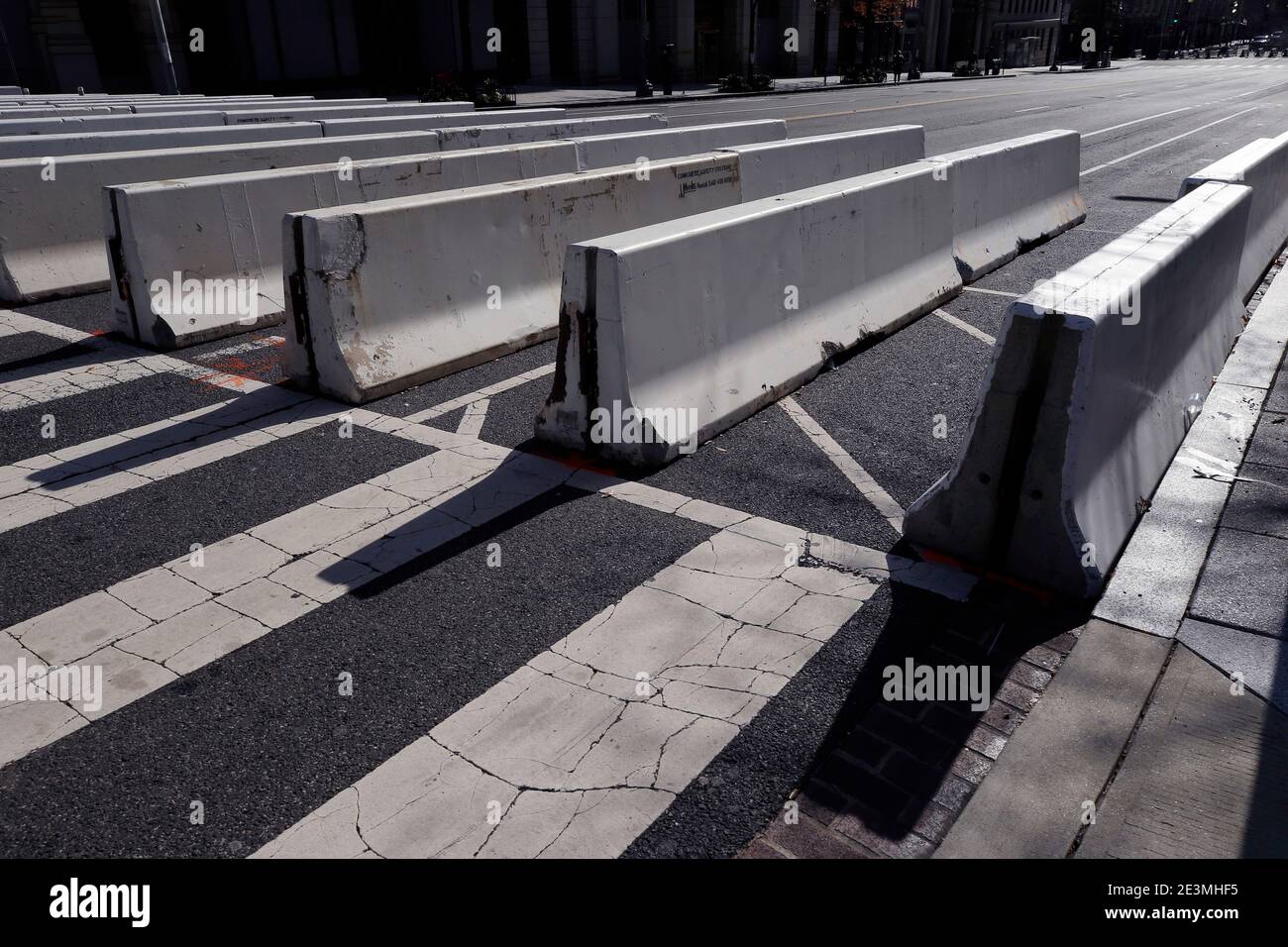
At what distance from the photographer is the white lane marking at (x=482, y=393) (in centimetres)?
642

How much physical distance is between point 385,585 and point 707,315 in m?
2.67

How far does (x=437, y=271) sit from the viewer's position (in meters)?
6.98

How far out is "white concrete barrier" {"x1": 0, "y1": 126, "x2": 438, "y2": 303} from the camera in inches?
348

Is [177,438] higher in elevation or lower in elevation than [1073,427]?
lower

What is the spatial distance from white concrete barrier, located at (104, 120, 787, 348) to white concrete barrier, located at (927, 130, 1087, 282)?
15.4ft

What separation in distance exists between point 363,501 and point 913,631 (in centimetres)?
303

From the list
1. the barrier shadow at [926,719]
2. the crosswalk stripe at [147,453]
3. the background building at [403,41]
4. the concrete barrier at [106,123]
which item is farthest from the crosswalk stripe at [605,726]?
the background building at [403,41]

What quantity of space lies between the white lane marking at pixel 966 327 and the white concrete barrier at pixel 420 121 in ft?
27.5

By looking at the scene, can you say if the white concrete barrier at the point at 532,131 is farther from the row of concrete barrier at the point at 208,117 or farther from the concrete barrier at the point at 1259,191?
the concrete barrier at the point at 1259,191

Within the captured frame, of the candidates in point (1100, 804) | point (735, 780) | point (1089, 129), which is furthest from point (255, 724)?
point (1089, 129)
